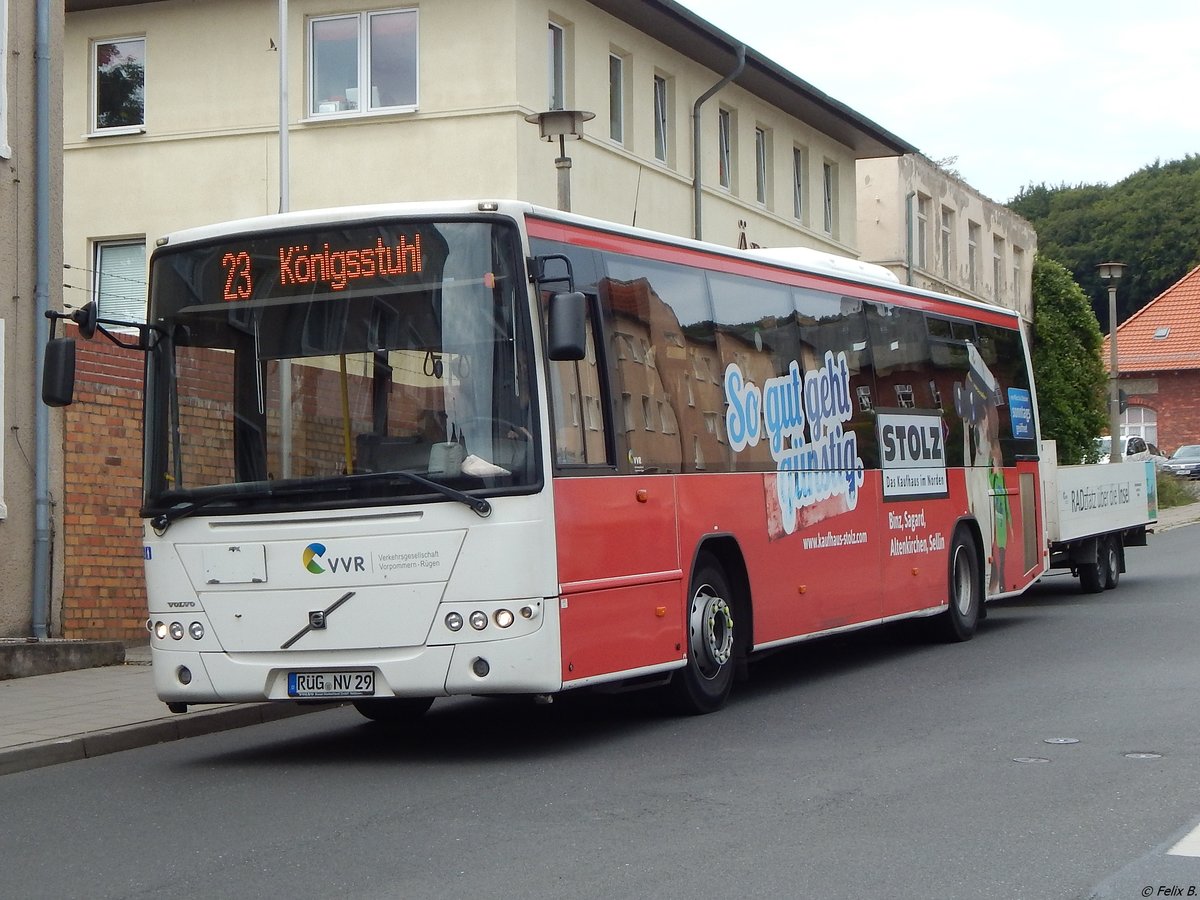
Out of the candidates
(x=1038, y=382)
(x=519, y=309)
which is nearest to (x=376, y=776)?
(x=519, y=309)

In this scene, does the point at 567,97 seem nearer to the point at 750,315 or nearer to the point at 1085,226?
the point at 750,315

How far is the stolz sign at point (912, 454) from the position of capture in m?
15.3

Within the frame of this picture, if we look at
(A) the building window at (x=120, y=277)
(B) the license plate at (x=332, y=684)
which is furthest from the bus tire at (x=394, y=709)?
(A) the building window at (x=120, y=277)

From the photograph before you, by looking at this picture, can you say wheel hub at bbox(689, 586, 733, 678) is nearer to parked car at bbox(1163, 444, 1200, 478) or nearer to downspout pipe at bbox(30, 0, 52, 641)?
downspout pipe at bbox(30, 0, 52, 641)

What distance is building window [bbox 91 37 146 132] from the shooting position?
27.7 m

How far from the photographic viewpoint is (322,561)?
10.1 metres

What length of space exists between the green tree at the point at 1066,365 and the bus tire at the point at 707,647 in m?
39.0

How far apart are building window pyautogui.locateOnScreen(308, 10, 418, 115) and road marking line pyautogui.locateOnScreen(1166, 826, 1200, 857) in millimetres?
20149

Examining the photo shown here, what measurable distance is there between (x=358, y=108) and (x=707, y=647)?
16074mm

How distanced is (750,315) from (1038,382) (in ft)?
Answer: 135

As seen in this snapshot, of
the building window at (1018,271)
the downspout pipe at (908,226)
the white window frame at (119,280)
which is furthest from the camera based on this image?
the building window at (1018,271)

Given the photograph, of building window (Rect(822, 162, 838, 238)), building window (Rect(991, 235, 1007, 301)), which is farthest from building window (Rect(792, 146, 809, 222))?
building window (Rect(991, 235, 1007, 301))

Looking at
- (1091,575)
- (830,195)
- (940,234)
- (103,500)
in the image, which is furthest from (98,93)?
(940,234)

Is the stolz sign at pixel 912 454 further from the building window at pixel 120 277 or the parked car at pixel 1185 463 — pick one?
the parked car at pixel 1185 463
